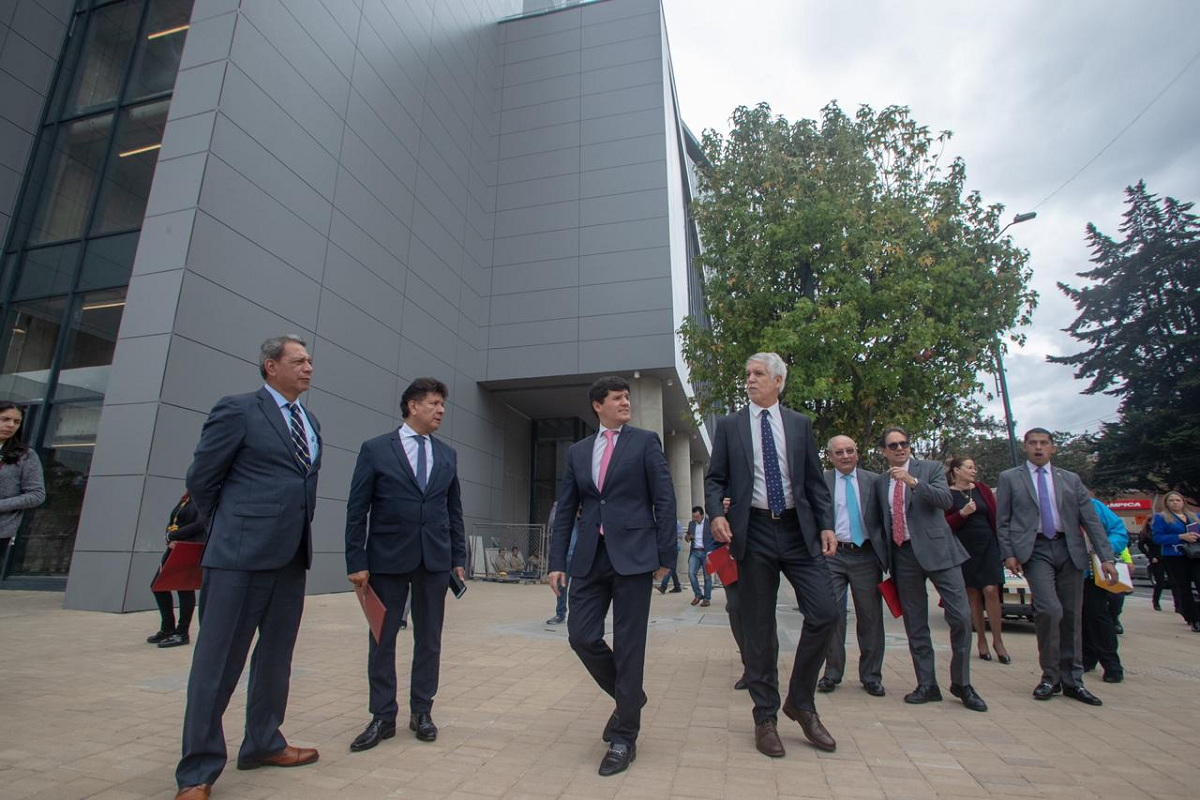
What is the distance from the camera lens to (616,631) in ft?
10.8

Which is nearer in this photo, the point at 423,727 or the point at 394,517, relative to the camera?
the point at 423,727

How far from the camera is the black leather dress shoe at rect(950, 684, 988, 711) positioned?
13.9 feet

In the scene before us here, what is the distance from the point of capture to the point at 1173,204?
28.2 m

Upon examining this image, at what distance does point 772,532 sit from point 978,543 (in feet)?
14.1

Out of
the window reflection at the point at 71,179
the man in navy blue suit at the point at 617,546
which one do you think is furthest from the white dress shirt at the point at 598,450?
the window reflection at the point at 71,179

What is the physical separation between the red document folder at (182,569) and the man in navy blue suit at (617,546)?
1.82m

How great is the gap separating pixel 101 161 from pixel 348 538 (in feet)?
41.6

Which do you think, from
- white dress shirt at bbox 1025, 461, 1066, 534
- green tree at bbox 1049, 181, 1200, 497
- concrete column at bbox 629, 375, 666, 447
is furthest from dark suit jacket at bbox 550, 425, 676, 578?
green tree at bbox 1049, 181, 1200, 497

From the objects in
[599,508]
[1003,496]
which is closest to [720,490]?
[599,508]

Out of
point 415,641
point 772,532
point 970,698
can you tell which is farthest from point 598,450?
point 970,698

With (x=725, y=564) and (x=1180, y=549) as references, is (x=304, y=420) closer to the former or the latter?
(x=725, y=564)

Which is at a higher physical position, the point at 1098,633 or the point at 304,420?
the point at 304,420

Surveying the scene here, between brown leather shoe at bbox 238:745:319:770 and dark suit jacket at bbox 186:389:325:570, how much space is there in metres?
0.91

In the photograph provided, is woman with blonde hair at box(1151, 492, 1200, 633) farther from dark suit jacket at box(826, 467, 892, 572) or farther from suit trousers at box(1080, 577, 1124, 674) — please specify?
dark suit jacket at box(826, 467, 892, 572)
